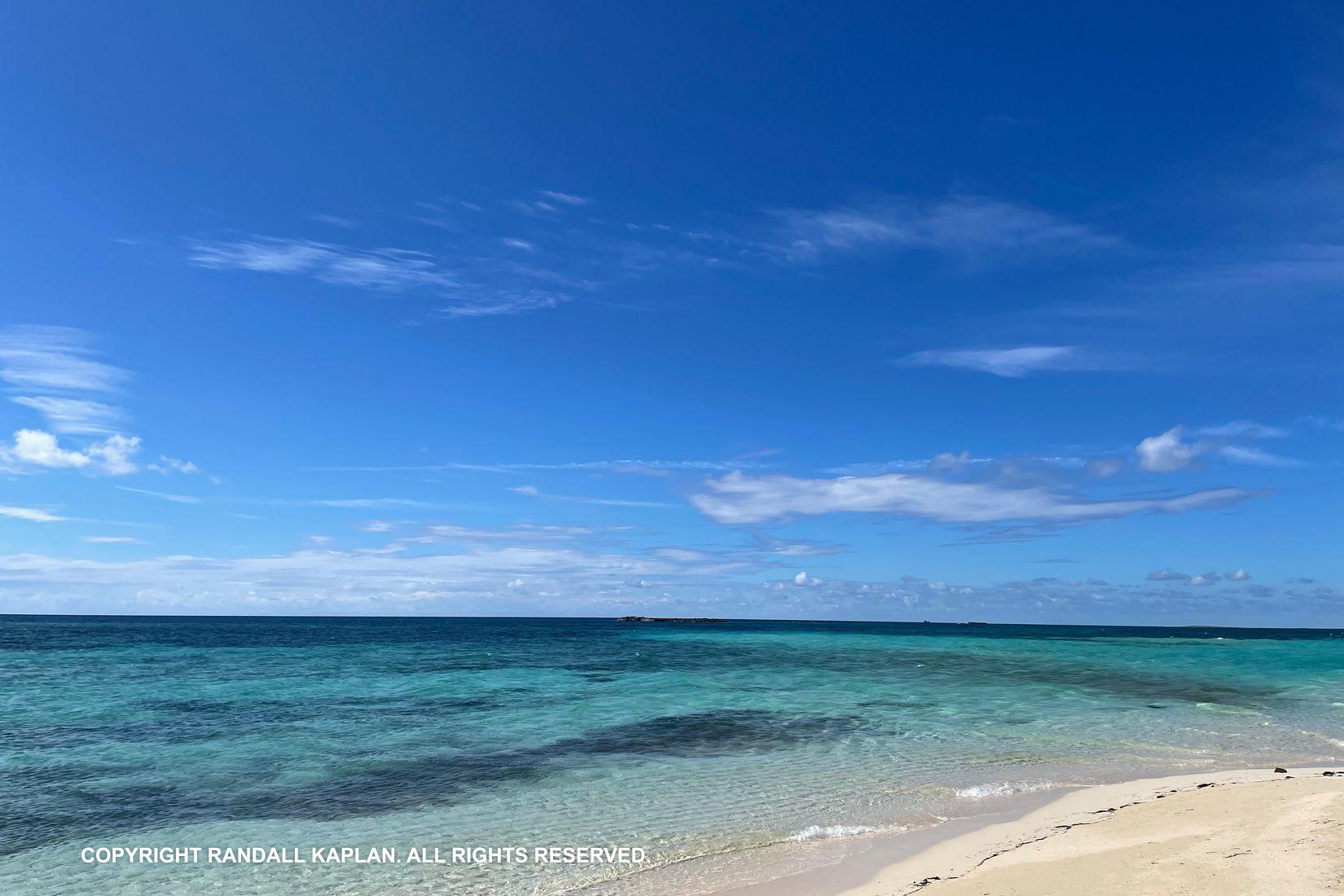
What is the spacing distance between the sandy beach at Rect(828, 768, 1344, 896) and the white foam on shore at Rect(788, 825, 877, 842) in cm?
129

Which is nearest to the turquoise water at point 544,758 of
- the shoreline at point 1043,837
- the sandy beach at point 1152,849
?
the shoreline at point 1043,837

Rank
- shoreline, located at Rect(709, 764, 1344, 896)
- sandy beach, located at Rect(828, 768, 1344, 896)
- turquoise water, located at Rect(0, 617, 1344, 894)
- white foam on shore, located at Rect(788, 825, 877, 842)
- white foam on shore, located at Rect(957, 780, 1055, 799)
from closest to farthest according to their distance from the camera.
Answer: sandy beach, located at Rect(828, 768, 1344, 896) → shoreline, located at Rect(709, 764, 1344, 896) → turquoise water, located at Rect(0, 617, 1344, 894) → white foam on shore, located at Rect(788, 825, 877, 842) → white foam on shore, located at Rect(957, 780, 1055, 799)

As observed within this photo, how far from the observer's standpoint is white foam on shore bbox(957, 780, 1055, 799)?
14.4 metres

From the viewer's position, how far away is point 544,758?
701 inches

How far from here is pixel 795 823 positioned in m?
12.6

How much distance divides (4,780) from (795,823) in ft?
54.6

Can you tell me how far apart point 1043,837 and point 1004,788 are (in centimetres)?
368

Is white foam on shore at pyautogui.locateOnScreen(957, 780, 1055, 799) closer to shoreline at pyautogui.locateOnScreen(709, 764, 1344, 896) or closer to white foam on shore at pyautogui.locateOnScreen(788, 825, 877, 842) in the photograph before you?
shoreline at pyautogui.locateOnScreen(709, 764, 1344, 896)

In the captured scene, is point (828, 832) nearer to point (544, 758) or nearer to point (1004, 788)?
point (1004, 788)

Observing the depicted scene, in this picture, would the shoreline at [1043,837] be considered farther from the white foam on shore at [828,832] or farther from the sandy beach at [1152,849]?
the white foam on shore at [828,832]

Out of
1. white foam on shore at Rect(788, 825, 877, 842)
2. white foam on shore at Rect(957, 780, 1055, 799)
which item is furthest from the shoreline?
white foam on shore at Rect(788, 825, 877, 842)

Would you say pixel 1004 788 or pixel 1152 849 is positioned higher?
pixel 1152 849

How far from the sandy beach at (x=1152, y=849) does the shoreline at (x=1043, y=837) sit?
0.03 meters

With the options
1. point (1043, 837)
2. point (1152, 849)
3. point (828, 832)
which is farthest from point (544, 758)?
point (1152, 849)
